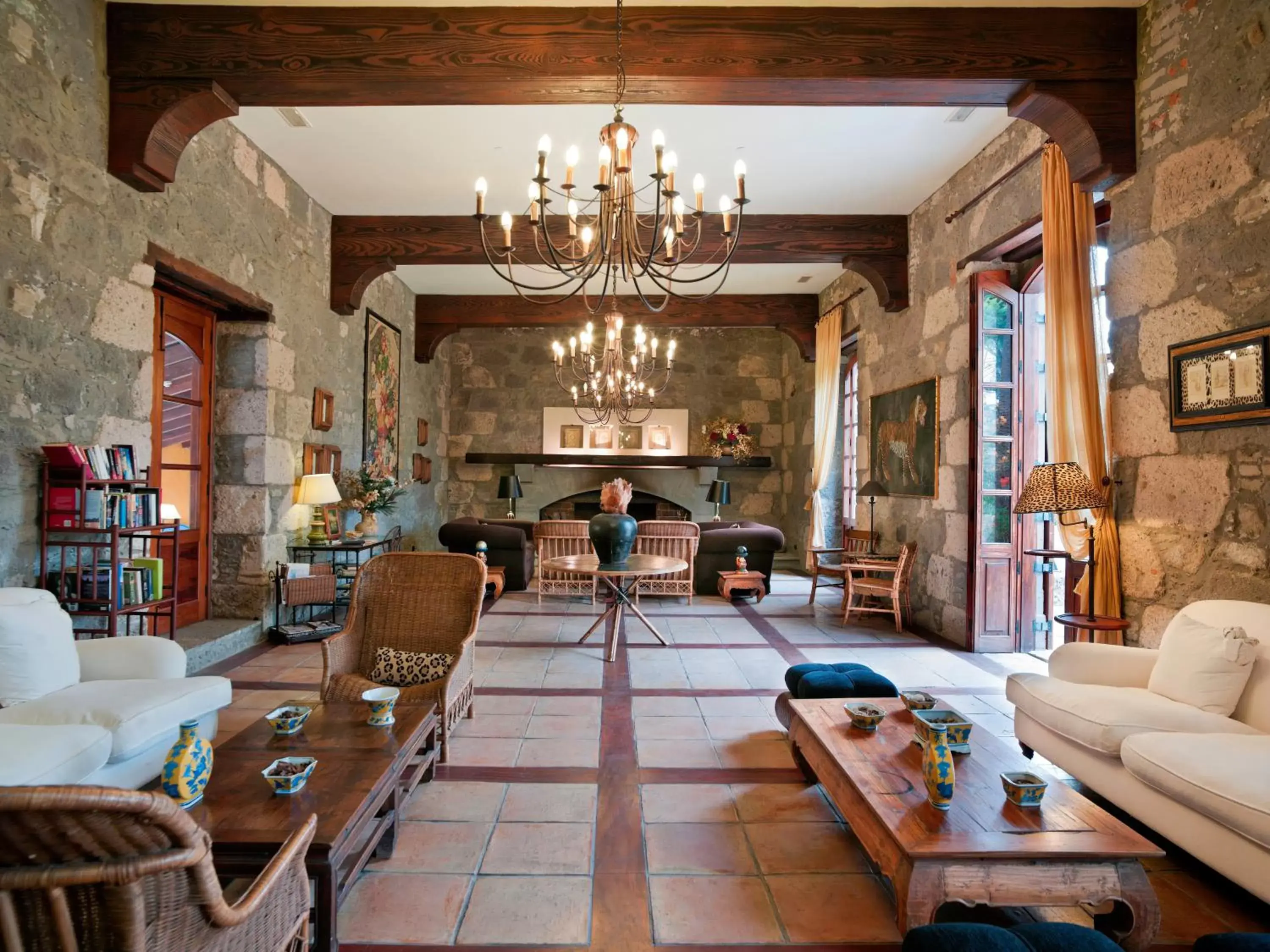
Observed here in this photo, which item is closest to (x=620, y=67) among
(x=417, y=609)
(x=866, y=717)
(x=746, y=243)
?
(x=417, y=609)

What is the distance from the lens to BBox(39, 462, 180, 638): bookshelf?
10.6ft

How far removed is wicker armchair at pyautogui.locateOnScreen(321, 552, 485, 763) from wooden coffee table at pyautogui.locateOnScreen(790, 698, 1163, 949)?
1.81m

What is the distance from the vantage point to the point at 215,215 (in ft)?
14.7

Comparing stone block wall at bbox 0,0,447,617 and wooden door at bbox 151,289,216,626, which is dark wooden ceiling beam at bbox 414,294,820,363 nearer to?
stone block wall at bbox 0,0,447,617

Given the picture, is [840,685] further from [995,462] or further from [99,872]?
[995,462]

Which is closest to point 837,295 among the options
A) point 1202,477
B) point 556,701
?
point 1202,477

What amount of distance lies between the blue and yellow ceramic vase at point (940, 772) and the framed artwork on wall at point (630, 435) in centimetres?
939

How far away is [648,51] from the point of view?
344 cm

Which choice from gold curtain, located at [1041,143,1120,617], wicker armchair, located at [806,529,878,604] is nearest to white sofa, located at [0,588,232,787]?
gold curtain, located at [1041,143,1120,617]

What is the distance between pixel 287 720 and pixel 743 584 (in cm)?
508

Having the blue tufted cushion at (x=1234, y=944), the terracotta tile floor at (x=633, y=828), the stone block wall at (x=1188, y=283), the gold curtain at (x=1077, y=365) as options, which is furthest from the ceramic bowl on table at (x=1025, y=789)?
the gold curtain at (x=1077, y=365)

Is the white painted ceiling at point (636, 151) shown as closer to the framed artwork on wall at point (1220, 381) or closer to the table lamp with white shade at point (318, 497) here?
the framed artwork on wall at point (1220, 381)

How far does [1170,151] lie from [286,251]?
5717 mm

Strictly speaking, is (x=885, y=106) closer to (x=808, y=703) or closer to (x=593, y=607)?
(x=808, y=703)
